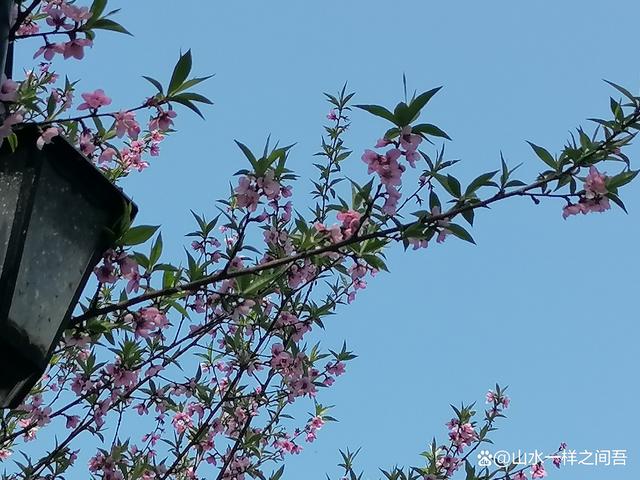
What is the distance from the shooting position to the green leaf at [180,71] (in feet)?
7.22

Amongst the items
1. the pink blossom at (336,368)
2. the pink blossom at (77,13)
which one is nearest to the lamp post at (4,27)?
the pink blossom at (77,13)

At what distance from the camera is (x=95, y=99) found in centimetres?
207

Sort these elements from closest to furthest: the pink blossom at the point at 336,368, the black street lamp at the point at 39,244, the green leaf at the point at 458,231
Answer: the black street lamp at the point at 39,244
the green leaf at the point at 458,231
the pink blossom at the point at 336,368

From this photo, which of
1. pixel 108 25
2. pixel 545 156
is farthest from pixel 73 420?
pixel 545 156

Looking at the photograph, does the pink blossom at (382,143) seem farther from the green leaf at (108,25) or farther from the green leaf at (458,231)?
the green leaf at (108,25)

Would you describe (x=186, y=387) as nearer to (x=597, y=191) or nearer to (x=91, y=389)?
(x=91, y=389)

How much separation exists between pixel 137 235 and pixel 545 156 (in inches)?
49.2

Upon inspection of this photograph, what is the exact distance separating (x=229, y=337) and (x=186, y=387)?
399mm

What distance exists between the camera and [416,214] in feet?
7.84

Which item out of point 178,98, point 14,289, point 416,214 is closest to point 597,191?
point 416,214

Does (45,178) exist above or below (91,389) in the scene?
below

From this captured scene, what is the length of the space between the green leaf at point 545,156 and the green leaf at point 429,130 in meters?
0.42

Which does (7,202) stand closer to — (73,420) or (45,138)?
(45,138)

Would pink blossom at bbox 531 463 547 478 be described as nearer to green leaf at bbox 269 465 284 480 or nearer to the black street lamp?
green leaf at bbox 269 465 284 480
